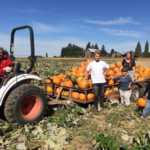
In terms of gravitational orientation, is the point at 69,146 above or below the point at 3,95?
below

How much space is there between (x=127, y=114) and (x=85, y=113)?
4.36 feet

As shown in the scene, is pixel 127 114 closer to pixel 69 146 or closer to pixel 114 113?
pixel 114 113

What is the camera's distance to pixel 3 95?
3.77 m

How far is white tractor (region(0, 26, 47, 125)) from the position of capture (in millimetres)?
3776

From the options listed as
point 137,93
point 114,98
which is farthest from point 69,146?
point 137,93

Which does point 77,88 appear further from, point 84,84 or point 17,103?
point 17,103

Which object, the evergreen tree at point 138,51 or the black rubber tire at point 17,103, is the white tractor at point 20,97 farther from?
the evergreen tree at point 138,51

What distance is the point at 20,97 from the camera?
3.86 metres

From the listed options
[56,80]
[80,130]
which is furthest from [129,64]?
[80,130]

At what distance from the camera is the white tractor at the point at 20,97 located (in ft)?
12.4

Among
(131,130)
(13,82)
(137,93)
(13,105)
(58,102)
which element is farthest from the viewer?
(137,93)

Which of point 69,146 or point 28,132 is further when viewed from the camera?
point 28,132

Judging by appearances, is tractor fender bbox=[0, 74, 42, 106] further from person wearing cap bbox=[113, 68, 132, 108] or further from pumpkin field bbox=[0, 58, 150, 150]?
person wearing cap bbox=[113, 68, 132, 108]

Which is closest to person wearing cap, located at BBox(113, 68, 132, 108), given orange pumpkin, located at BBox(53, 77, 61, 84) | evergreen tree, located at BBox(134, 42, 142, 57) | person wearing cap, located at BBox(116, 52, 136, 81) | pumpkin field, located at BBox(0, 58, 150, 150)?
pumpkin field, located at BBox(0, 58, 150, 150)
